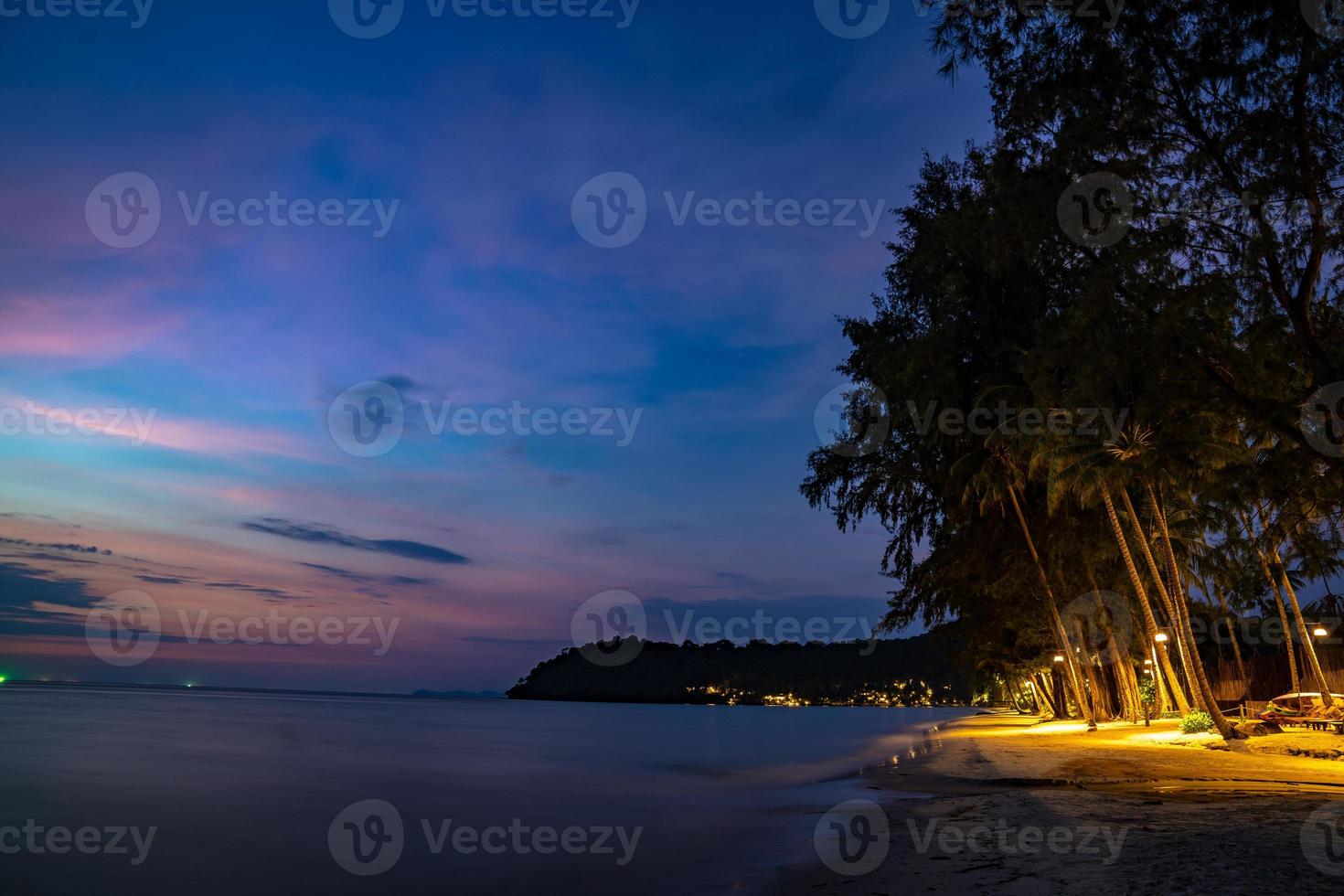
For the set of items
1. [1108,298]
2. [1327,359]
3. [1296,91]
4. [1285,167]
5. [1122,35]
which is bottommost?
[1327,359]

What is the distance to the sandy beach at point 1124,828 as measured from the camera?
6664mm

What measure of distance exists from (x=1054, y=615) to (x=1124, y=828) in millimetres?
27156

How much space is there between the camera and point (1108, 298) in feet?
41.1

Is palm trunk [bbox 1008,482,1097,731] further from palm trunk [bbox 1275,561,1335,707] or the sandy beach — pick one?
the sandy beach

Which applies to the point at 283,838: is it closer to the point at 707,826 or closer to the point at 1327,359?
the point at 707,826

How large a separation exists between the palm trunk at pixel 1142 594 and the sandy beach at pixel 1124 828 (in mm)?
8359

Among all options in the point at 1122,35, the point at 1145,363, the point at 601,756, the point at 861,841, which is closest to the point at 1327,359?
the point at 1145,363

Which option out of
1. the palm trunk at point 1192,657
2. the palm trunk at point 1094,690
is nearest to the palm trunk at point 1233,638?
the palm trunk at point 1094,690

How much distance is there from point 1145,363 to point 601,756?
33.5m

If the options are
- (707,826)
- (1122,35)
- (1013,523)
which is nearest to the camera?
(1122,35)

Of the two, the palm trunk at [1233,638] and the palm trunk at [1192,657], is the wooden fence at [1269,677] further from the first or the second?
the palm trunk at [1192,657]

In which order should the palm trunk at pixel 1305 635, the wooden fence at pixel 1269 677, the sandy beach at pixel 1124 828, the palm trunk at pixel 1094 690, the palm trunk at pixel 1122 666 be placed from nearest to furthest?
the sandy beach at pixel 1124 828
the palm trunk at pixel 1305 635
the wooden fence at pixel 1269 677
the palm trunk at pixel 1122 666
the palm trunk at pixel 1094 690

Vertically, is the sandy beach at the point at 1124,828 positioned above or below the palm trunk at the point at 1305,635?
below

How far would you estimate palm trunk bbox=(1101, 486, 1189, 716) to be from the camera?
25237mm
